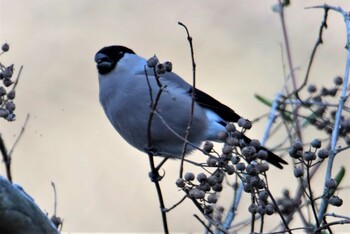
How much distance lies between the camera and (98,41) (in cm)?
465

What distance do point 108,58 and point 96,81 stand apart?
1326mm

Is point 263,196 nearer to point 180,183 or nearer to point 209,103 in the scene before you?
point 180,183

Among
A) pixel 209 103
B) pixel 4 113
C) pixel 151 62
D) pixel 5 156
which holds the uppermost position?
pixel 209 103

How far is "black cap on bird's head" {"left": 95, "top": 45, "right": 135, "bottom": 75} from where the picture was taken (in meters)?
3.10

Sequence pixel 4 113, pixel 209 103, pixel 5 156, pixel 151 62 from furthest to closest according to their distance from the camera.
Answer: pixel 209 103 → pixel 151 62 → pixel 4 113 → pixel 5 156

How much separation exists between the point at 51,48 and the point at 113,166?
0.77 m

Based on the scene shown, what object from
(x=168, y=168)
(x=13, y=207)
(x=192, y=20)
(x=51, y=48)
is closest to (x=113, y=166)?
(x=168, y=168)

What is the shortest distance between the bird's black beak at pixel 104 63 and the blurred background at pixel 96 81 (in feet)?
2.17

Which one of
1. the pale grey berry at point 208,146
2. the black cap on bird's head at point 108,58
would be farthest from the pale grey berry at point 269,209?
the black cap on bird's head at point 108,58

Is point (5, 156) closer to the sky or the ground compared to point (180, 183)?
closer to the ground

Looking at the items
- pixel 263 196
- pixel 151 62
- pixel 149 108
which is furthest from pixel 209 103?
pixel 263 196

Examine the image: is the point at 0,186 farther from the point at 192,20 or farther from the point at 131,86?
the point at 192,20

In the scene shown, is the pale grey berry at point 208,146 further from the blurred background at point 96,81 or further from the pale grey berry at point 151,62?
the blurred background at point 96,81

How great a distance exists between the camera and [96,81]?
4.45 m
